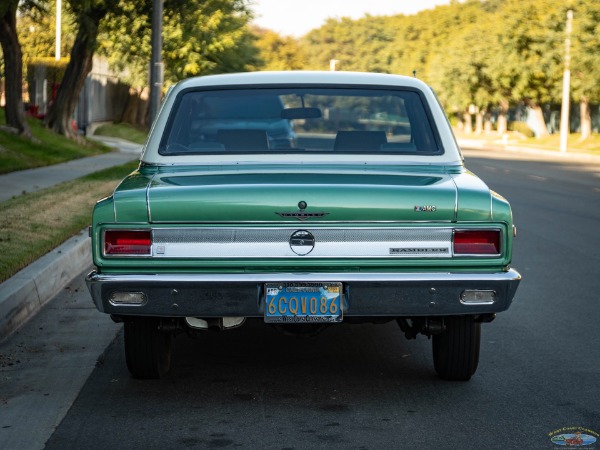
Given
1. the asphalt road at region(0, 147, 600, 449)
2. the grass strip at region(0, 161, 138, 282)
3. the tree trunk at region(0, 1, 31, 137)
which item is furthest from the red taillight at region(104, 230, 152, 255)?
the tree trunk at region(0, 1, 31, 137)

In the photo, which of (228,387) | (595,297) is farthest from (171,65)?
(228,387)

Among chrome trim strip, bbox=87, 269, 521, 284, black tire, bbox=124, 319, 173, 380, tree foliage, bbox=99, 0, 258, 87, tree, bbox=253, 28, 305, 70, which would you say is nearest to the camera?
chrome trim strip, bbox=87, 269, 521, 284

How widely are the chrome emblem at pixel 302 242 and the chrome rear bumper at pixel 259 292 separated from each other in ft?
0.36

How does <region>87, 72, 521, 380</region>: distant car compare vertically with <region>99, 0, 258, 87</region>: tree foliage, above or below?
below

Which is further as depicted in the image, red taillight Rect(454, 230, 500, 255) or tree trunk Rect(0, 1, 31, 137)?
tree trunk Rect(0, 1, 31, 137)

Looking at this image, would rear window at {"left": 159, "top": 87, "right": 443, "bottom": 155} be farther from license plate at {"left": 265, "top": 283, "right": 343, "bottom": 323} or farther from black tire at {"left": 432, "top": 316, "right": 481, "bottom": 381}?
license plate at {"left": 265, "top": 283, "right": 343, "bottom": 323}

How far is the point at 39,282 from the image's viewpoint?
894 cm

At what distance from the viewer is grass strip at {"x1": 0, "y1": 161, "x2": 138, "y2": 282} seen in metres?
9.95

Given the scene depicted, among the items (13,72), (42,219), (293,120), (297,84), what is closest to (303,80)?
(297,84)

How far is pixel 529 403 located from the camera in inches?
230

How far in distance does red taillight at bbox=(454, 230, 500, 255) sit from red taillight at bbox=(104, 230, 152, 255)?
1465 millimetres

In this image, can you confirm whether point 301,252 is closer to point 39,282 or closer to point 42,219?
point 39,282

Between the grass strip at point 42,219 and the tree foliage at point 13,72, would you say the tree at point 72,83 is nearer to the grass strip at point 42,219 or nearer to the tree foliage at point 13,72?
the tree foliage at point 13,72

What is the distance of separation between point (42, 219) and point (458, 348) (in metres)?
7.96
